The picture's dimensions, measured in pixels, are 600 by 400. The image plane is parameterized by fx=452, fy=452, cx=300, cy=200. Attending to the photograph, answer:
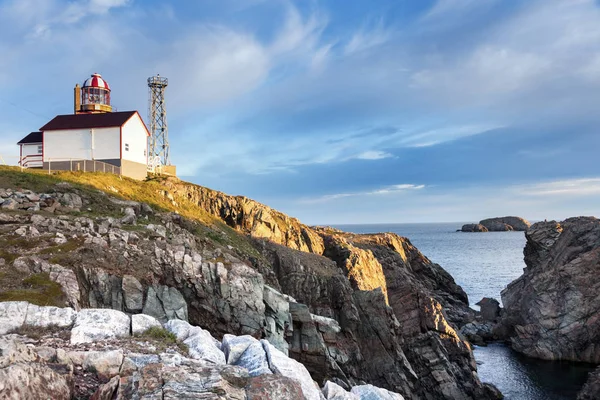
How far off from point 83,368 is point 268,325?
52.4ft

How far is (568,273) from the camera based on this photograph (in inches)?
2170

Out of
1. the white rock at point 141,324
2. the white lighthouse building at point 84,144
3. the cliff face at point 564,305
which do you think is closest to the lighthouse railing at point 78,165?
the white lighthouse building at point 84,144

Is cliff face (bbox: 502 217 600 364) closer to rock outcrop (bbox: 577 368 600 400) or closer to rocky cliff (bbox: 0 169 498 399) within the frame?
rock outcrop (bbox: 577 368 600 400)

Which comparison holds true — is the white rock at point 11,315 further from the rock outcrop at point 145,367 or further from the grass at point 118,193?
the grass at point 118,193

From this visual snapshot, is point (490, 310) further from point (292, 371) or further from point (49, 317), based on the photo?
point (49, 317)

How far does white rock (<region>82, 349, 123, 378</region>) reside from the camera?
430 inches

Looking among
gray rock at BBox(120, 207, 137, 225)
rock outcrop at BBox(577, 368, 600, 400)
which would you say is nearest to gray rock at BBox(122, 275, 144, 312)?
gray rock at BBox(120, 207, 137, 225)

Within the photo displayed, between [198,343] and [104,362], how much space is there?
2965 mm

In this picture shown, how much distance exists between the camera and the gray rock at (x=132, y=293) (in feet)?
71.4

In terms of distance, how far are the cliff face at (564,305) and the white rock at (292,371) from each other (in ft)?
161

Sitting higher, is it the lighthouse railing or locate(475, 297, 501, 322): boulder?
the lighthouse railing

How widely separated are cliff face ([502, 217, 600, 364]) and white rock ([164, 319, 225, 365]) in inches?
1952

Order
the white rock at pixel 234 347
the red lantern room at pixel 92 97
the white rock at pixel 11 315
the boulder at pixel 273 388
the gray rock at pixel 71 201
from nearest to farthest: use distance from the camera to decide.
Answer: the boulder at pixel 273 388
the white rock at pixel 234 347
the white rock at pixel 11 315
the gray rock at pixel 71 201
the red lantern room at pixel 92 97

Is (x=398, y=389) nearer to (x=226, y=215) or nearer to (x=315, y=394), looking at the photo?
(x=315, y=394)
